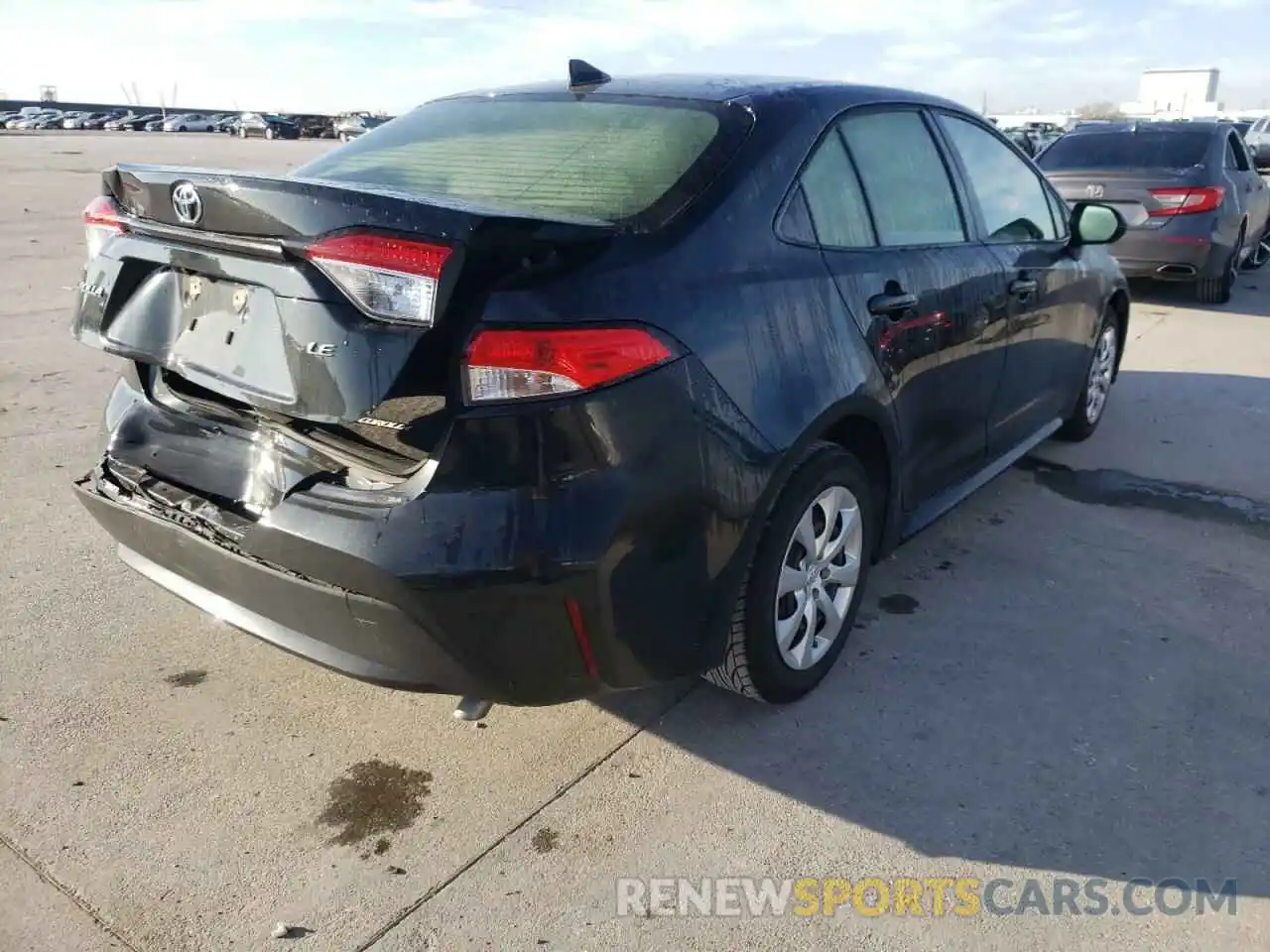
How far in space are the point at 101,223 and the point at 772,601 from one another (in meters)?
2.00

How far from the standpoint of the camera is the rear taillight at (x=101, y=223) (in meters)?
2.68

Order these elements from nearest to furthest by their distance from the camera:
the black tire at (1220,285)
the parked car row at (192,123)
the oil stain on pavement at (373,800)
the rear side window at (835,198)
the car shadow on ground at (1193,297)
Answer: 1. the oil stain on pavement at (373,800)
2. the rear side window at (835,198)
3. the black tire at (1220,285)
4. the car shadow on ground at (1193,297)
5. the parked car row at (192,123)

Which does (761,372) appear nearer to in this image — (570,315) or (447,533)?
(570,315)

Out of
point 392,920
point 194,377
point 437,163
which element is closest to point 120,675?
point 194,377

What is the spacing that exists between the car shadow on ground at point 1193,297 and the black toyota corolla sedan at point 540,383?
7165mm

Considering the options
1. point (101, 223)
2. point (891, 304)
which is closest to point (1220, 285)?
point (891, 304)

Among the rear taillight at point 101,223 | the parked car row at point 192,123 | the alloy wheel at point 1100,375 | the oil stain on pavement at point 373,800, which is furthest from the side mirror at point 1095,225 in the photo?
the parked car row at point 192,123

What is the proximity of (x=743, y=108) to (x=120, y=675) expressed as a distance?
239 cm

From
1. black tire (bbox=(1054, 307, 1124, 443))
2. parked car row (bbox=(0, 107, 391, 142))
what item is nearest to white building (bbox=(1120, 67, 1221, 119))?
parked car row (bbox=(0, 107, 391, 142))

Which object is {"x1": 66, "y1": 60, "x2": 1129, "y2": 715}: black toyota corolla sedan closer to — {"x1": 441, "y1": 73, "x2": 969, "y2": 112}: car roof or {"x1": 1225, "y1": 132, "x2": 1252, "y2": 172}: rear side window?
{"x1": 441, "y1": 73, "x2": 969, "y2": 112}: car roof

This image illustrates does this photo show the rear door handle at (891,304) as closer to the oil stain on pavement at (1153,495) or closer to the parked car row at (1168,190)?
the oil stain on pavement at (1153,495)

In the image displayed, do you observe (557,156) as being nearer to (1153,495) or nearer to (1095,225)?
(1095,225)

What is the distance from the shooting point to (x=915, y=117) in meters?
3.51

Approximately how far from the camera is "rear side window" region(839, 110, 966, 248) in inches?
122
